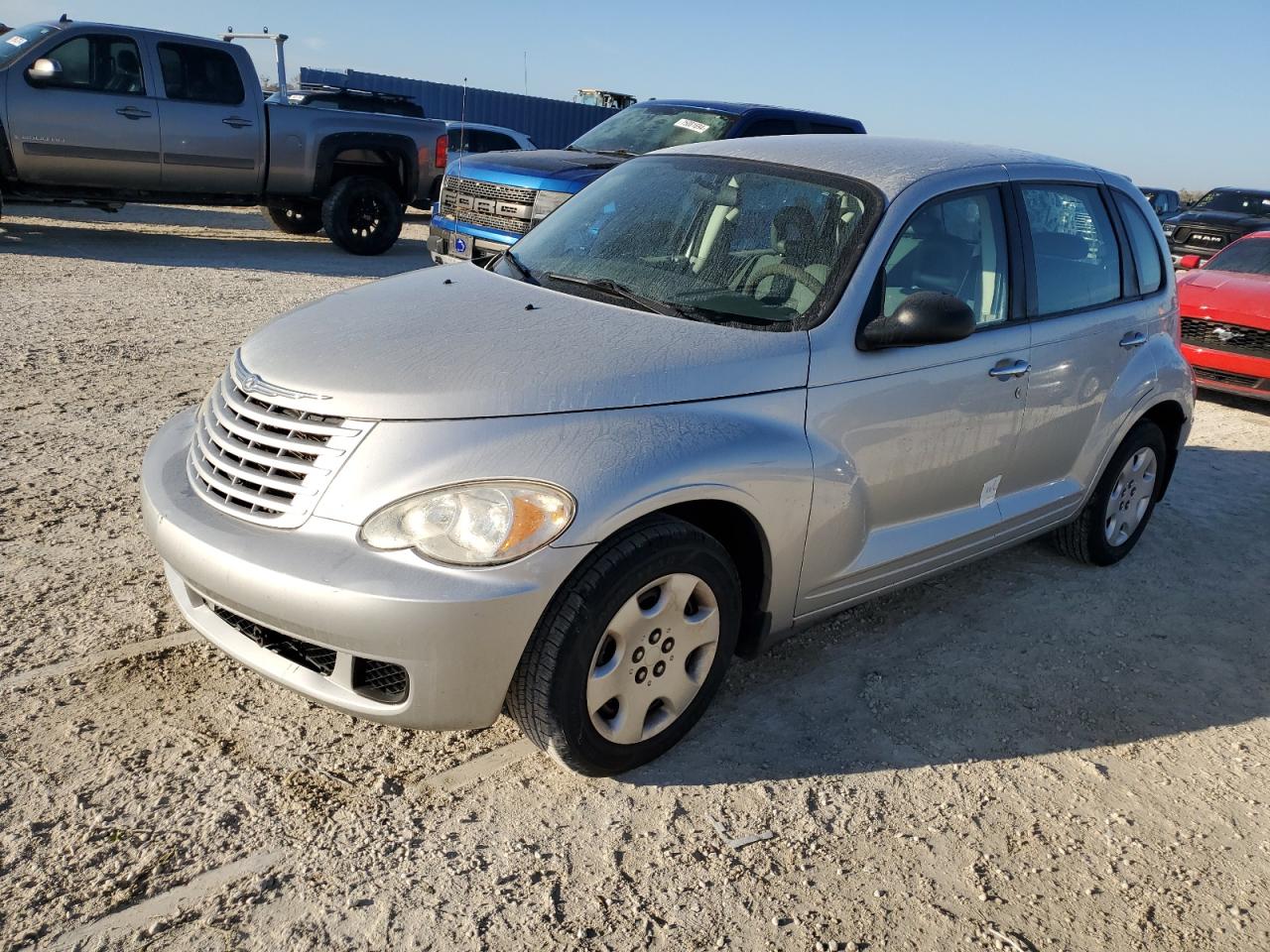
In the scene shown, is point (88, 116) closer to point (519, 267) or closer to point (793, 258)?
point (519, 267)

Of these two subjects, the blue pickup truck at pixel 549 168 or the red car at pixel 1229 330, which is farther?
the blue pickup truck at pixel 549 168

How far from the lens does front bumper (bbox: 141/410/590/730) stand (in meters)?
2.52

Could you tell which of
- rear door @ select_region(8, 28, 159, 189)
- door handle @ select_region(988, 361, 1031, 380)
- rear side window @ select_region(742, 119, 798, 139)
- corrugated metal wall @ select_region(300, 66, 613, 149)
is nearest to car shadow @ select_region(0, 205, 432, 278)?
rear door @ select_region(8, 28, 159, 189)

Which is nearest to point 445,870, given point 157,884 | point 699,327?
point 157,884

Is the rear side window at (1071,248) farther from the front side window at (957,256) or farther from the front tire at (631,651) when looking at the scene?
the front tire at (631,651)

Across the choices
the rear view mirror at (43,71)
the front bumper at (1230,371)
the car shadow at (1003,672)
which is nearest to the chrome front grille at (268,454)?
the car shadow at (1003,672)

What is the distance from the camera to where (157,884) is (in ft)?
8.04

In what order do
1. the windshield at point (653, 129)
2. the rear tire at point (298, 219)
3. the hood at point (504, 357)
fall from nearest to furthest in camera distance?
1. the hood at point (504, 357)
2. the windshield at point (653, 129)
3. the rear tire at point (298, 219)

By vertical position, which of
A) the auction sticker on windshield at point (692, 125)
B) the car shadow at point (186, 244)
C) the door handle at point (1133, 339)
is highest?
the auction sticker on windshield at point (692, 125)

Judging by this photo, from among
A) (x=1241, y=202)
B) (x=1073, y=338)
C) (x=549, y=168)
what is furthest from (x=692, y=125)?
(x=1241, y=202)

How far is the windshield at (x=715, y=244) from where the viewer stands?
11.2ft

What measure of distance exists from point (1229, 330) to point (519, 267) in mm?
7135

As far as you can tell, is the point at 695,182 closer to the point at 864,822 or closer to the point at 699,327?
the point at 699,327

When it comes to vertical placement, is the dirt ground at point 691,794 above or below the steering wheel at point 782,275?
below
